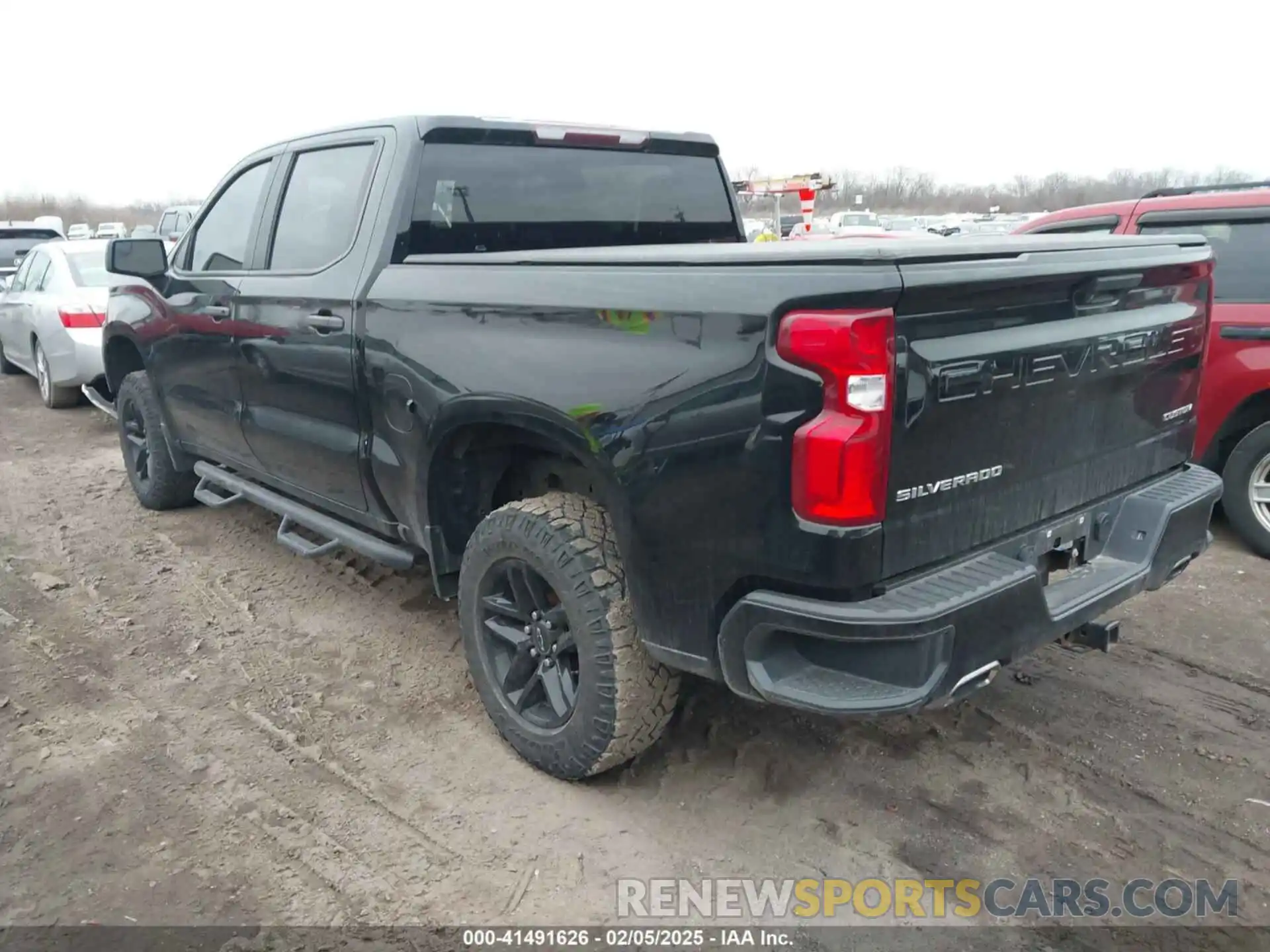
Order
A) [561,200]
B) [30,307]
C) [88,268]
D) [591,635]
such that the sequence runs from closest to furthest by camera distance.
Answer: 1. [591,635]
2. [561,200]
3. [88,268]
4. [30,307]

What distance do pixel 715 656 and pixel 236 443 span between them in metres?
3.04

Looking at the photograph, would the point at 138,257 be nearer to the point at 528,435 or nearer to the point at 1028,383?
the point at 528,435

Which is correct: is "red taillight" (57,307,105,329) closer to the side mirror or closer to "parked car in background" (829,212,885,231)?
the side mirror

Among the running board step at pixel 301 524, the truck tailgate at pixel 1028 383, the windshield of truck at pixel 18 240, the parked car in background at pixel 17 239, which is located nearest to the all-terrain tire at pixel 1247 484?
the truck tailgate at pixel 1028 383

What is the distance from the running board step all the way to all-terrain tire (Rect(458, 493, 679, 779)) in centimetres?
79

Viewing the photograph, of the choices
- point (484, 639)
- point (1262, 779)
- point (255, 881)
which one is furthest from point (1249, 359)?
point (255, 881)

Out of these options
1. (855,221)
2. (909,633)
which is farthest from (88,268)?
(855,221)

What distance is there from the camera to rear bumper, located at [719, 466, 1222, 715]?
2289 millimetres

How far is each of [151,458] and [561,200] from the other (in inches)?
130

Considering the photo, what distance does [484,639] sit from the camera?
3.33m

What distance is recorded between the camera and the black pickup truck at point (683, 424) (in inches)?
89.7

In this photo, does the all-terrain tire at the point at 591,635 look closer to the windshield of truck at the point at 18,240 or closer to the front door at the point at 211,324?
the front door at the point at 211,324

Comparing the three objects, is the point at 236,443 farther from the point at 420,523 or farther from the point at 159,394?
the point at 420,523

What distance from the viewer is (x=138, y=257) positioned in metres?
4.88
